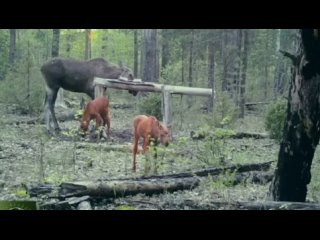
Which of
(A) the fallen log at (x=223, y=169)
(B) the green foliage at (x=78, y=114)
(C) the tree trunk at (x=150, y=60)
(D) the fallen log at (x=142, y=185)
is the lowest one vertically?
(D) the fallen log at (x=142, y=185)

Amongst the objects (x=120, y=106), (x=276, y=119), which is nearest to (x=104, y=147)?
(x=120, y=106)

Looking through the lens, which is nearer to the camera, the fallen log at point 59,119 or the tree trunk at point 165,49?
the fallen log at point 59,119

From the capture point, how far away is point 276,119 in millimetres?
5918

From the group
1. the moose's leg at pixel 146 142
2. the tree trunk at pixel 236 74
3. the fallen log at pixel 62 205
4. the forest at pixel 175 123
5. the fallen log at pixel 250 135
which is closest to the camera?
the fallen log at pixel 62 205

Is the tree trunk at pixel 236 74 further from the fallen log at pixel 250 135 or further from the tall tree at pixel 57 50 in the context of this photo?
the tall tree at pixel 57 50

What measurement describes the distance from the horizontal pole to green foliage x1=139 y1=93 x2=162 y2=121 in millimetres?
128

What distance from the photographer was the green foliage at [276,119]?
5.84 m

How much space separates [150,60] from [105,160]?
120 cm

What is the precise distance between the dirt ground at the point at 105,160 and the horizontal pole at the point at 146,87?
31 cm

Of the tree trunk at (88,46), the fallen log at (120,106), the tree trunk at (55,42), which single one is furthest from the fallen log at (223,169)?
the tree trunk at (55,42)

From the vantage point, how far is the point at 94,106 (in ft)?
21.0

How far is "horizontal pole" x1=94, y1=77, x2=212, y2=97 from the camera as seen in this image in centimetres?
607
